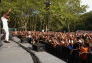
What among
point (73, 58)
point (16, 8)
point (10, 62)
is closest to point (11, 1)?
point (16, 8)

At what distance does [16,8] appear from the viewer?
67.4m

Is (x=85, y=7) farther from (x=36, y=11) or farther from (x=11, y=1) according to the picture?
(x=11, y=1)

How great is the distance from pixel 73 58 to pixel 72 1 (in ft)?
227

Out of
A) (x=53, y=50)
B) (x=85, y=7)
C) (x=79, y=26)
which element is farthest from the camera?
(x=79, y=26)

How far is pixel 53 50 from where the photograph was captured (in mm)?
20766

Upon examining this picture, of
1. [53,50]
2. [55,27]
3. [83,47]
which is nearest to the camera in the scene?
[83,47]

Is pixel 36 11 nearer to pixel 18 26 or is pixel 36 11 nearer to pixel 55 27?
pixel 18 26

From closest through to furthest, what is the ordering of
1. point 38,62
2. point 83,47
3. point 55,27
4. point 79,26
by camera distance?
1. point 38,62
2. point 83,47
3. point 55,27
4. point 79,26

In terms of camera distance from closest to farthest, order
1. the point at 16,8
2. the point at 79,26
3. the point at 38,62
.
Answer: the point at 38,62, the point at 16,8, the point at 79,26

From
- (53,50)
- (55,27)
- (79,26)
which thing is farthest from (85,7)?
(53,50)

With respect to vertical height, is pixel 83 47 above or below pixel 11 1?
below

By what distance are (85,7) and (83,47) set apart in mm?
68290

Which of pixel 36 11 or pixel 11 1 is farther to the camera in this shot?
pixel 36 11

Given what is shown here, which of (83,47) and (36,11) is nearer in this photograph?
(83,47)
